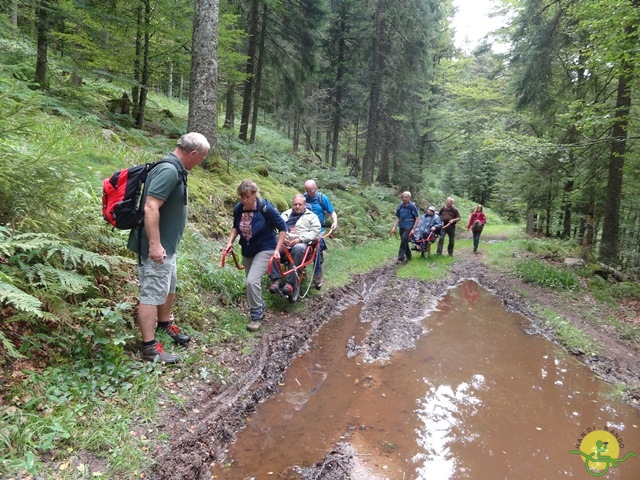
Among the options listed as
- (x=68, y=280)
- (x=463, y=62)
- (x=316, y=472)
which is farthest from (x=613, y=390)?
(x=463, y=62)

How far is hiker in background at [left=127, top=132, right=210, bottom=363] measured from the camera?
362cm

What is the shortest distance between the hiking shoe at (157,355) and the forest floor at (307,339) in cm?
36

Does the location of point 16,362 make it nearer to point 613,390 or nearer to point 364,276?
point 613,390

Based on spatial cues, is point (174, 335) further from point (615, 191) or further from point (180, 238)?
point (615, 191)

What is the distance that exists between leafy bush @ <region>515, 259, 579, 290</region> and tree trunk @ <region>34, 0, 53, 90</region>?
12.6 meters

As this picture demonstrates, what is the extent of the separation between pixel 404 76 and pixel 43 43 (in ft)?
52.0

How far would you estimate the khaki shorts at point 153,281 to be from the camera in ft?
12.4

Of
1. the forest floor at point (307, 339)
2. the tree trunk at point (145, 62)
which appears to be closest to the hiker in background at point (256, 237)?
the forest floor at point (307, 339)

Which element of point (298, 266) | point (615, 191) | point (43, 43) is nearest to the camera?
point (298, 266)

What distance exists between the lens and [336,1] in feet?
65.4

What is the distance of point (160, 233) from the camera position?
3879mm

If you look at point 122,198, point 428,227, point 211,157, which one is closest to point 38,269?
point 122,198

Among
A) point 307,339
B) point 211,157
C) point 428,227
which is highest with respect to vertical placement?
point 211,157

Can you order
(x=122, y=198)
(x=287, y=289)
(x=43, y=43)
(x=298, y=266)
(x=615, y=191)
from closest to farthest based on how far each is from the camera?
(x=122, y=198)
(x=287, y=289)
(x=298, y=266)
(x=43, y=43)
(x=615, y=191)
